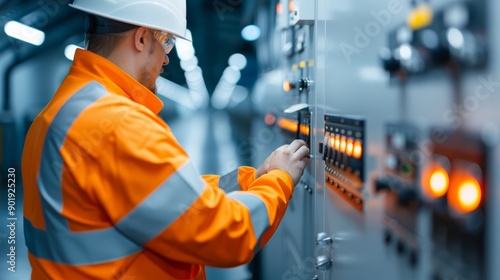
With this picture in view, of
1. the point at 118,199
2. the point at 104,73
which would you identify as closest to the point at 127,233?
the point at 118,199

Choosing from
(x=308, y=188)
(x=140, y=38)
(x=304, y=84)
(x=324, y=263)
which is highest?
(x=140, y=38)

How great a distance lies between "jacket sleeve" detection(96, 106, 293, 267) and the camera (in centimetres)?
110

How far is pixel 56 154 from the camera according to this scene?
120 centimetres

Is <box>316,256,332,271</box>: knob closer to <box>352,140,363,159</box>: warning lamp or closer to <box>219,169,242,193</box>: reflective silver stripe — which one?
<box>219,169,242,193</box>: reflective silver stripe

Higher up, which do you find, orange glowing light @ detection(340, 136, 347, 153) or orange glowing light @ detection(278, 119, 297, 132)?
orange glowing light @ detection(340, 136, 347, 153)

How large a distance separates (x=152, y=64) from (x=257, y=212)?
0.54 metres

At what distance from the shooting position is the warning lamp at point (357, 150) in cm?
109

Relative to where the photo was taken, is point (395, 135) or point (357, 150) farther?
point (357, 150)

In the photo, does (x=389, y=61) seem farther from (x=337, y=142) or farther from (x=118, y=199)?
(x=118, y=199)

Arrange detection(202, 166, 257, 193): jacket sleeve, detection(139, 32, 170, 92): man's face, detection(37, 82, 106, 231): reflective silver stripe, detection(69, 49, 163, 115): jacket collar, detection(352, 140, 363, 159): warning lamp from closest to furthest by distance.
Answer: detection(352, 140, 363, 159): warning lamp, detection(37, 82, 106, 231): reflective silver stripe, detection(69, 49, 163, 115): jacket collar, detection(139, 32, 170, 92): man's face, detection(202, 166, 257, 193): jacket sleeve

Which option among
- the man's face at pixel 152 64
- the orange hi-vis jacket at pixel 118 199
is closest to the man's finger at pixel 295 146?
the orange hi-vis jacket at pixel 118 199

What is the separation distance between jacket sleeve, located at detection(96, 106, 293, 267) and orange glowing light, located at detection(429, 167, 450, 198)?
55cm

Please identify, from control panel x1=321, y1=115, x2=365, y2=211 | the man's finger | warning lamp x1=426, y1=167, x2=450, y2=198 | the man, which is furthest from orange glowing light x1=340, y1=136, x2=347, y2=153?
warning lamp x1=426, y1=167, x2=450, y2=198

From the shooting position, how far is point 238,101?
14.9 ft
